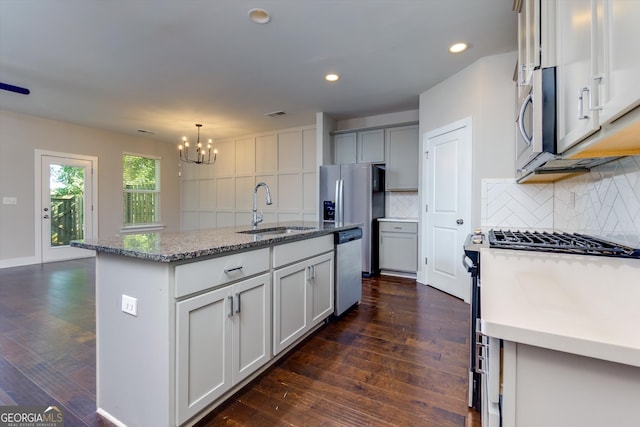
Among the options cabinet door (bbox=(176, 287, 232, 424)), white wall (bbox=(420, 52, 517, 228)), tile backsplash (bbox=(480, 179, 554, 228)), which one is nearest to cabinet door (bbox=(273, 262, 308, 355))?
cabinet door (bbox=(176, 287, 232, 424))

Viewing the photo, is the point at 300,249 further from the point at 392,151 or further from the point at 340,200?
the point at 392,151

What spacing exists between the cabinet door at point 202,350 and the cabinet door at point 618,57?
1.60 metres

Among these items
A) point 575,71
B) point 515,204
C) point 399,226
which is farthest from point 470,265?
point 399,226

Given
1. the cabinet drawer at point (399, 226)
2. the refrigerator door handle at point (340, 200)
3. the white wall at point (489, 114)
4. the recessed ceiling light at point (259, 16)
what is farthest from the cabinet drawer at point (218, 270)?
the cabinet drawer at point (399, 226)

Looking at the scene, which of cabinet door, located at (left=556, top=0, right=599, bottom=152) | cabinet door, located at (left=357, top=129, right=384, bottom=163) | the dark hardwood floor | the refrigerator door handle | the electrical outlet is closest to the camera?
cabinet door, located at (left=556, top=0, right=599, bottom=152)

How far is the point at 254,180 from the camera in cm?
659

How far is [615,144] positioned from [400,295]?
120 inches

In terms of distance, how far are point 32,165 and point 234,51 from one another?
488 centimetres

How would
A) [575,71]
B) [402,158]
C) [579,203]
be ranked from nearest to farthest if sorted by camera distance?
[575,71]
[579,203]
[402,158]

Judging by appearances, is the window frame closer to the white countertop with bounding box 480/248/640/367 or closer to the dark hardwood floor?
the dark hardwood floor

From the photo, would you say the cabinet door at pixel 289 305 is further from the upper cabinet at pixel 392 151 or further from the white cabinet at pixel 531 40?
the upper cabinet at pixel 392 151

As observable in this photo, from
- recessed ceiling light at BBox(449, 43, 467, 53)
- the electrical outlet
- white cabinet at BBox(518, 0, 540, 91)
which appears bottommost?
the electrical outlet

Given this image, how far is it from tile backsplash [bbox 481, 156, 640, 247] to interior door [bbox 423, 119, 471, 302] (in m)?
0.50

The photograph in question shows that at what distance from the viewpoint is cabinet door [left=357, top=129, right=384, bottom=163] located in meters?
4.92
